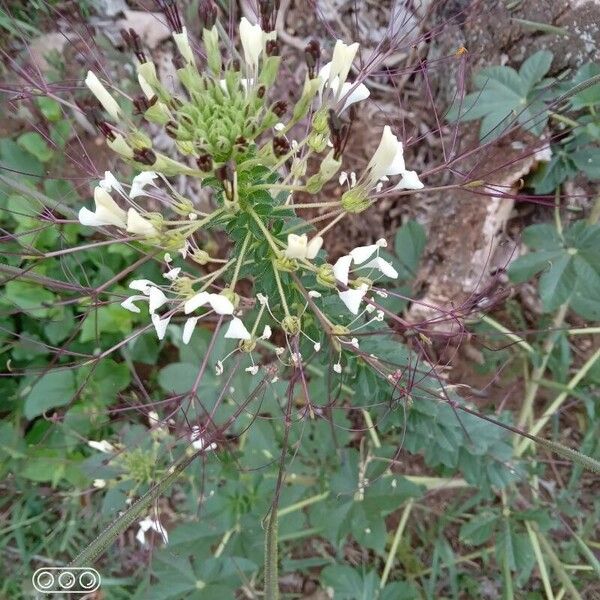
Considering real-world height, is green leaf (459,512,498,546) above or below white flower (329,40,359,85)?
below

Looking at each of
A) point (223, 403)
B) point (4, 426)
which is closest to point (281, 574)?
point (223, 403)

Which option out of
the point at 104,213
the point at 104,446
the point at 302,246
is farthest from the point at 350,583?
the point at 104,213

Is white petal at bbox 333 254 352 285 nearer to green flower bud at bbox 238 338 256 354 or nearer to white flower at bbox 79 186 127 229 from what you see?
green flower bud at bbox 238 338 256 354

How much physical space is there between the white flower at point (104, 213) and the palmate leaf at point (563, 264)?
4.33 ft

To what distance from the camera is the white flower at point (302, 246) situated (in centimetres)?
115

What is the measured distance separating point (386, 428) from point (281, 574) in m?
1.25

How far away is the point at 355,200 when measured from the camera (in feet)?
4.34

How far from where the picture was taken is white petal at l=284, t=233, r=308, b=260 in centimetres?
115

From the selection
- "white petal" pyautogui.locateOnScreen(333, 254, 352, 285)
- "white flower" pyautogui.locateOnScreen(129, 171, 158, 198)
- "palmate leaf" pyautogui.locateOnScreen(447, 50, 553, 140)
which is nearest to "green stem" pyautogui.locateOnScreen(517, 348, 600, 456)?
"palmate leaf" pyautogui.locateOnScreen(447, 50, 553, 140)

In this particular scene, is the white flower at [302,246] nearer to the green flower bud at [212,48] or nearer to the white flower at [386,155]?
the white flower at [386,155]

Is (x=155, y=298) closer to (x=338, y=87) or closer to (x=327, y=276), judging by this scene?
(x=327, y=276)

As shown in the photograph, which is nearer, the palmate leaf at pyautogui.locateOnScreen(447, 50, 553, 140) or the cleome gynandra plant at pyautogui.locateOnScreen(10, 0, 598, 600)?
the cleome gynandra plant at pyautogui.locateOnScreen(10, 0, 598, 600)

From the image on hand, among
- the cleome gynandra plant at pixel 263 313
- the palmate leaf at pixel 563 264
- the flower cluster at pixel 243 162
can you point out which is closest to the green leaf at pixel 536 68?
the palmate leaf at pixel 563 264

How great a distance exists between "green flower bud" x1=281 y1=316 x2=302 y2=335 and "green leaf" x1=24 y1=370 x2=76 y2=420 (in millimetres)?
1410
